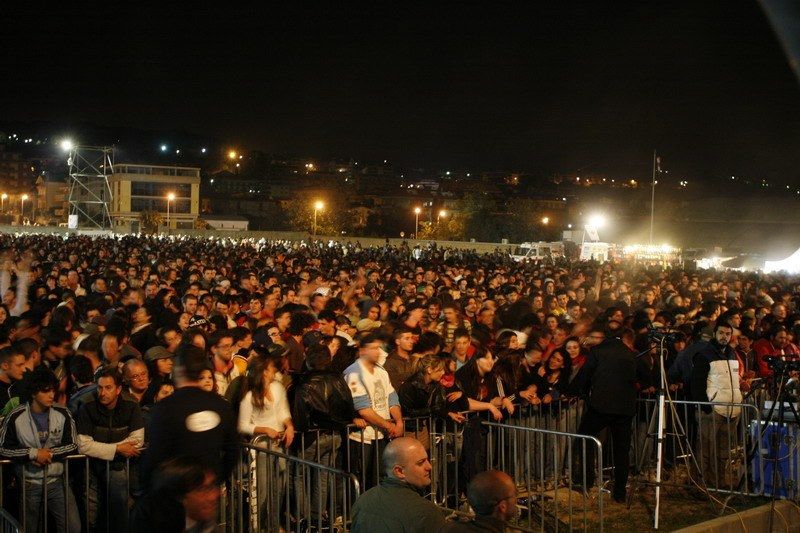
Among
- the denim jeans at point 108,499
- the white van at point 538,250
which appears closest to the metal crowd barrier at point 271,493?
the denim jeans at point 108,499

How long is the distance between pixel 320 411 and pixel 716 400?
14.7ft

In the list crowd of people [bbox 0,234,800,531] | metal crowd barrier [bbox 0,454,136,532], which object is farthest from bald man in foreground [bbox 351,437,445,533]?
metal crowd barrier [bbox 0,454,136,532]

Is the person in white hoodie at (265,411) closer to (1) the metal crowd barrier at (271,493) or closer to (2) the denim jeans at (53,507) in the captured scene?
(1) the metal crowd barrier at (271,493)

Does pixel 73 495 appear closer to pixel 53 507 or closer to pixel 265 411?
pixel 53 507

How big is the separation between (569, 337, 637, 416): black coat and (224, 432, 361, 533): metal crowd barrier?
2.80m

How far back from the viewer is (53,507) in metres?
5.74

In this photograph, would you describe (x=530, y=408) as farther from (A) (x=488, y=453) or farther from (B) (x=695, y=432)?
(B) (x=695, y=432)

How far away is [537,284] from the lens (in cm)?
1906

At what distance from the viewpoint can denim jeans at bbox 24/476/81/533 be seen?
5.64 meters

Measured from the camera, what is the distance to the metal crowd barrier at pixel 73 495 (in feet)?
18.4

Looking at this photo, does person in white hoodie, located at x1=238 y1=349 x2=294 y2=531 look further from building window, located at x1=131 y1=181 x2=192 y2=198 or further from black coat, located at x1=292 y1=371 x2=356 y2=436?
building window, located at x1=131 y1=181 x2=192 y2=198

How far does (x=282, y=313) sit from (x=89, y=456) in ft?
15.2

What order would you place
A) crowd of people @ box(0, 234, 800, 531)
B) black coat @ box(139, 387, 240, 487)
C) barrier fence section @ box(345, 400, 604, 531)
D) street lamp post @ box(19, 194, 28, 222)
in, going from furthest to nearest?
street lamp post @ box(19, 194, 28, 222), barrier fence section @ box(345, 400, 604, 531), crowd of people @ box(0, 234, 800, 531), black coat @ box(139, 387, 240, 487)

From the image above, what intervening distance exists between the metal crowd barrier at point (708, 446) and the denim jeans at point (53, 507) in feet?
16.7
